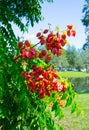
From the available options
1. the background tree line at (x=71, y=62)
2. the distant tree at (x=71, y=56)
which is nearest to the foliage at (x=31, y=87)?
the background tree line at (x=71, y=62)

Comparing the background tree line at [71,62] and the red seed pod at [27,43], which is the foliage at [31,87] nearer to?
the red seed pod at [27,43]

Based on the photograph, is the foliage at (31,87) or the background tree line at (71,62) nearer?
the foliage at (31,87)

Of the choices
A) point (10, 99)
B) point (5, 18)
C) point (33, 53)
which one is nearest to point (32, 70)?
point (33, 53)

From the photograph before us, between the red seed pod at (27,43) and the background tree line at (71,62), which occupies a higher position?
the red seed pod at (27,43)

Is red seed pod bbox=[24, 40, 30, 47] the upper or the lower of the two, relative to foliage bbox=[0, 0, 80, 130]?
upper

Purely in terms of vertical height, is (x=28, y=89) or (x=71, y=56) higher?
(x=71, y=56)

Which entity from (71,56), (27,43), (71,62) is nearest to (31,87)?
(27,43)

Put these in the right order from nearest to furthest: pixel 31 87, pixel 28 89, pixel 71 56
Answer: pixel 31 87 < pixel 28 89 < pixel 71 56

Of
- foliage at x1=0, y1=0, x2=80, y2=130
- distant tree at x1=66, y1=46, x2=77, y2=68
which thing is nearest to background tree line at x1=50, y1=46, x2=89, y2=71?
distant tree at x1=66, y1=46, x2=77, y2=68

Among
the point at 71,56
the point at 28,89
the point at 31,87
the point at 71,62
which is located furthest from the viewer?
the point at 71,62

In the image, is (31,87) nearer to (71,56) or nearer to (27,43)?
(27,43)

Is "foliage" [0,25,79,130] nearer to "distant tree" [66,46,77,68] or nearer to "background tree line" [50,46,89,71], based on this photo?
"background tree line" [50,46,89,71]

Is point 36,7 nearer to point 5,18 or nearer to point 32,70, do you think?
point 5,18

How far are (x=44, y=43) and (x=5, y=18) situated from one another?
637 cm
